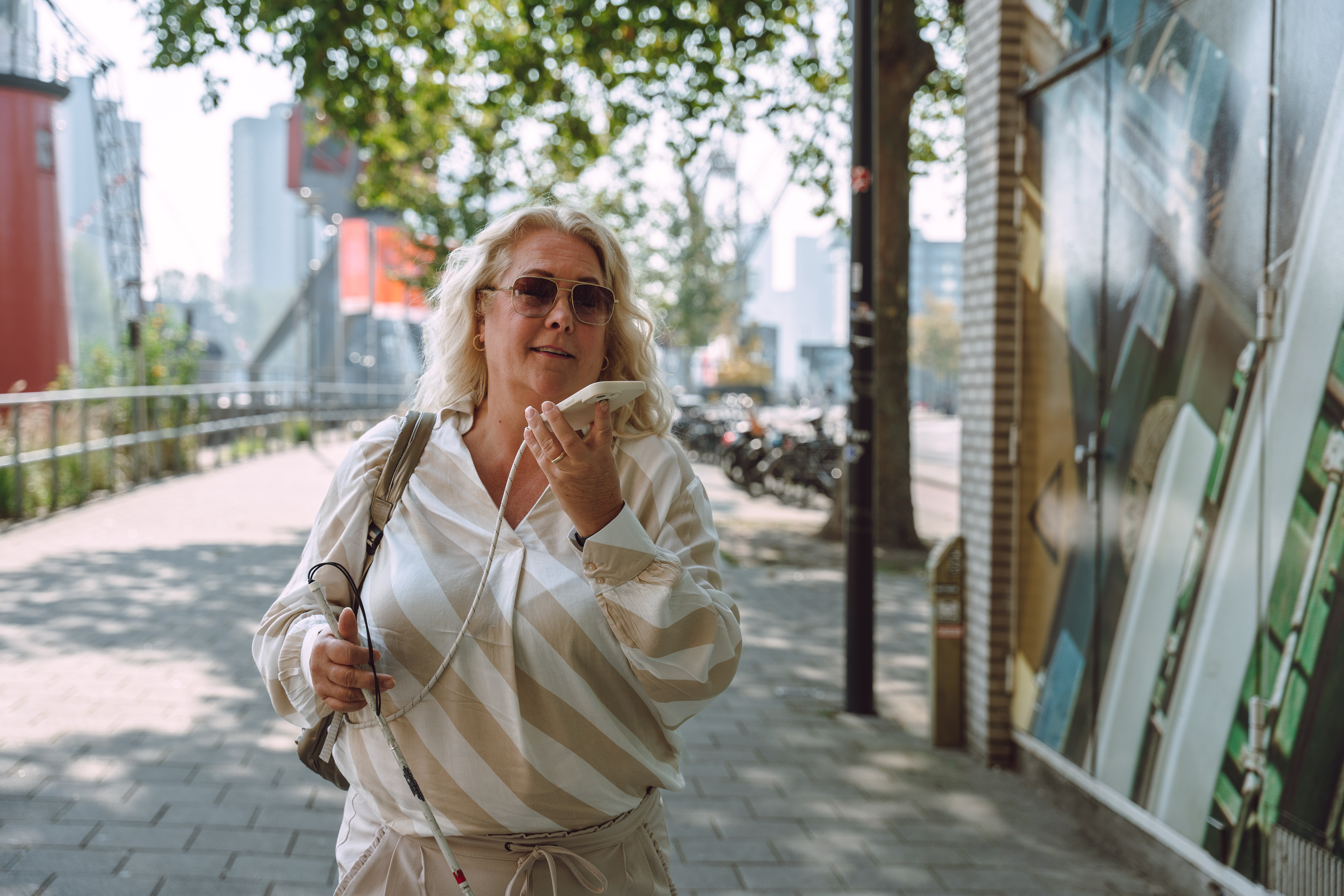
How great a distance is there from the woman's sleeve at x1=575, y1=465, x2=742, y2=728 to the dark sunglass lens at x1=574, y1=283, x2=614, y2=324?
440 millimetres

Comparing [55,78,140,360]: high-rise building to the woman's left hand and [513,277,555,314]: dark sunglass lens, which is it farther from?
the woman's left hand

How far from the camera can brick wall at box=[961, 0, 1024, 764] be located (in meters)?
5.41

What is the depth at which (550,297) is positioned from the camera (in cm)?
217

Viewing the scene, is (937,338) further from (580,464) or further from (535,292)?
(580,464)

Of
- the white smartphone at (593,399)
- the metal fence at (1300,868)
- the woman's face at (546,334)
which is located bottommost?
the metal fence at (1300,868)

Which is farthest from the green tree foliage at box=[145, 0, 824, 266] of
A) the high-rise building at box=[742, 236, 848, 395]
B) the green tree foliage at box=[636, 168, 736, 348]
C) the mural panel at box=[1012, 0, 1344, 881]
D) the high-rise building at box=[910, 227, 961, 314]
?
the high-rise building at box=[910, 227, 961, 314]

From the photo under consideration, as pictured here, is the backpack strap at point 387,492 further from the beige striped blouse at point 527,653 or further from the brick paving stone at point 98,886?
the brick paving stone at point 98,886

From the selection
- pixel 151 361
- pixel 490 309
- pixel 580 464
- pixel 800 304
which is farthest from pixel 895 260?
pixel 800 304

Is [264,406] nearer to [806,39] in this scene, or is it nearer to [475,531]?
[806,39]

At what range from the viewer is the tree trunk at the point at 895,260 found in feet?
37.9

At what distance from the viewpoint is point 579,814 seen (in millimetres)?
1989

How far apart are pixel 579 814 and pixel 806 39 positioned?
49.1 ft

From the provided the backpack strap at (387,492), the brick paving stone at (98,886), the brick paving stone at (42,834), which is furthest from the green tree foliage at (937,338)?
the backpack strap at (387,492)

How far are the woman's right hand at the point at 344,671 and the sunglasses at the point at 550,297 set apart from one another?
2.21 feet
